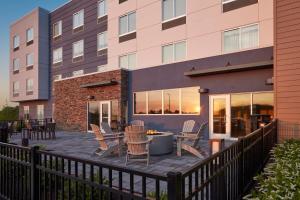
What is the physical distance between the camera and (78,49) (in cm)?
2392

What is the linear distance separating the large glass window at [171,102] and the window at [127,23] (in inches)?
237

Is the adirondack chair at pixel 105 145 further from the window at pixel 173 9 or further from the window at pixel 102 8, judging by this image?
the window at pixel 102 8

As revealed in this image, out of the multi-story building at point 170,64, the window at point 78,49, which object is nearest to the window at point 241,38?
the multi-story building at point 170,64

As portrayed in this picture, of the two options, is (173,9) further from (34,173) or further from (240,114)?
(34,173)

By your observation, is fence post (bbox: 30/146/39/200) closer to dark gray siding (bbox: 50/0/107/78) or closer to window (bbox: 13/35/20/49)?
dark gray siding (bbox: 50/0/107/78)

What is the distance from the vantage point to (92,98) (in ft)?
59.4

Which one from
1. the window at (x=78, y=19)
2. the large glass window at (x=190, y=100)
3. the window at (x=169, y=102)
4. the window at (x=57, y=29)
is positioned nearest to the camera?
the large glass window at (x=190, y=100)

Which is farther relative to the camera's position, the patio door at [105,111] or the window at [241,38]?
the patio door at [105,111]

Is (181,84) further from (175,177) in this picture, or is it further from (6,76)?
(6,76)

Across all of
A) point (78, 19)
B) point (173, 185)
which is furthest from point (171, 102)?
point (78, 19)

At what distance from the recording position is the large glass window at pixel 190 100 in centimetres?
1335

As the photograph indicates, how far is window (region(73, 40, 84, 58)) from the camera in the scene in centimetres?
2333

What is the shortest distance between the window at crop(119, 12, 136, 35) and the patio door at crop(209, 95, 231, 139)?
27.9 feet

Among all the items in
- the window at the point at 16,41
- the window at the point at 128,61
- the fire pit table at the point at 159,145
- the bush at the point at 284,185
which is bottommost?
the fire pit table at the point at 159,145
